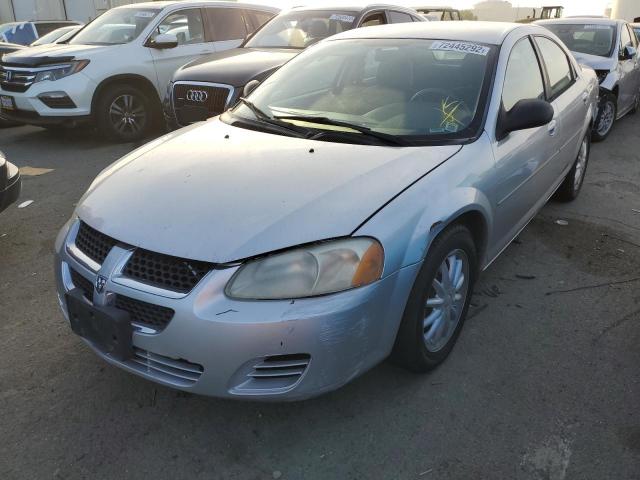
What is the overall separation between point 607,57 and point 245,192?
269 inches

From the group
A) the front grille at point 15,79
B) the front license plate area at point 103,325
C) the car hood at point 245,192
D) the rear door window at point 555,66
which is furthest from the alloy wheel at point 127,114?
the front license plate area at point 103,325

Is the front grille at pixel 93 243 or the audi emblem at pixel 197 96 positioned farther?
the audi emblem at pixel 197 96

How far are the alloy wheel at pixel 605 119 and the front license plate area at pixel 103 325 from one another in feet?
22.7

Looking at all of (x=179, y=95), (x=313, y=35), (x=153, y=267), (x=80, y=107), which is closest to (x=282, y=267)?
(x=153, y=267)

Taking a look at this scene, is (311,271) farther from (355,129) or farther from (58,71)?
(58,71)

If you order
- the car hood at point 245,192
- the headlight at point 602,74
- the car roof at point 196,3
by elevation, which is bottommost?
the headlight at point 602,74

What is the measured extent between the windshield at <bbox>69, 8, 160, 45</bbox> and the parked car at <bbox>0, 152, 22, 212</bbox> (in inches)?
158

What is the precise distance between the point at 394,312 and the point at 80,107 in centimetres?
615

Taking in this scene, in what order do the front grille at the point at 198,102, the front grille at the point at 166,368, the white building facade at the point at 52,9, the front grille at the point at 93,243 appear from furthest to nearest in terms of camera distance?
the white building facade at the point at 52,9 → the front grille at the point at 198,102 → the front grille at the point at 93,243 → the front grille at the point at 166,368

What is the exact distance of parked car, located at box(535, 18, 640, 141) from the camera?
7109mm

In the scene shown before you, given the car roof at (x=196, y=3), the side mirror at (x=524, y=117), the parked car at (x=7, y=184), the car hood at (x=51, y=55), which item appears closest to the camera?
the side mirror at (x=524, y=117)

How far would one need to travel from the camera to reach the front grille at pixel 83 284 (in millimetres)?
2277

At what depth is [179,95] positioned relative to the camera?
6.20 meters

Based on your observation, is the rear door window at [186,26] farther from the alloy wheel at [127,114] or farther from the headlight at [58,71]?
the headlight at [58,71]
